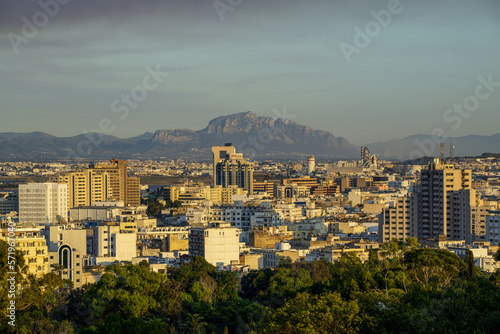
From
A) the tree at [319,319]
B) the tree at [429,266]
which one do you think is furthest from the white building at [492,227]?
the tree at [319,319]

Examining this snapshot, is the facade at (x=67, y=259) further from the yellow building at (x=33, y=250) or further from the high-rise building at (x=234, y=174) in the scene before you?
the high-rise building at (x=234, y=174)

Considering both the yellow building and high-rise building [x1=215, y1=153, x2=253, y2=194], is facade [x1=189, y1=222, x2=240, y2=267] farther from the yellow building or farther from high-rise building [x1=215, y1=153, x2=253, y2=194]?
high-rise building [x1=215, y1=153, x2=253, y2=194]

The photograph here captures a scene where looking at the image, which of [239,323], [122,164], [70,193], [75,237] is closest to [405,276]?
[239,323]

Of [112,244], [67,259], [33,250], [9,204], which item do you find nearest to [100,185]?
[9,204]

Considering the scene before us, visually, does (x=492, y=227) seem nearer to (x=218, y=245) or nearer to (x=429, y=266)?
(x=218, y=245)

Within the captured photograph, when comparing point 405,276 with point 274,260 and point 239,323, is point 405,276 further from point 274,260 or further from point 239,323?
point 274,260

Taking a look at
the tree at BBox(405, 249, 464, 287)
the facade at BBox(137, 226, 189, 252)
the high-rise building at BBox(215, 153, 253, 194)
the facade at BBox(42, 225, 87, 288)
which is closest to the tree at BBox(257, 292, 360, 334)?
the tree at BBox(405, 249, 464, 287)
